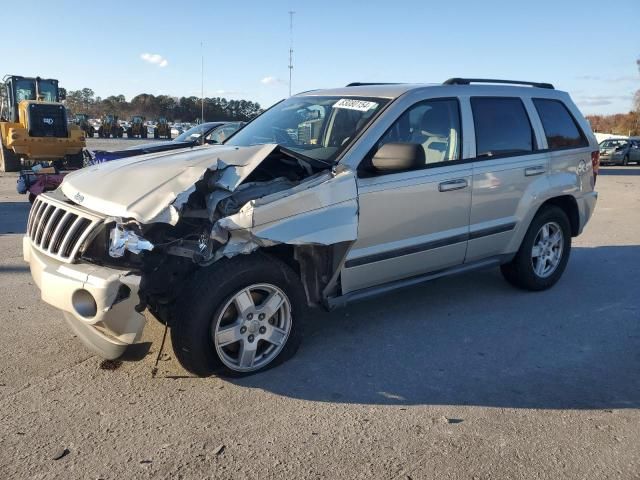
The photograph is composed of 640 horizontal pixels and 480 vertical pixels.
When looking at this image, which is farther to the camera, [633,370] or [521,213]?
[521,213]

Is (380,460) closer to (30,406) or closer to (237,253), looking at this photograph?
(237,253)

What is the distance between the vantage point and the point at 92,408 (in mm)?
3254

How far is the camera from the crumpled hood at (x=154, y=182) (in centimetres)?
330

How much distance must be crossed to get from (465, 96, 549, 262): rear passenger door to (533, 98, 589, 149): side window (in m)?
0.20

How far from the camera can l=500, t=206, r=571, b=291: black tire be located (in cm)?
541

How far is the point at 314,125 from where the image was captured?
462cm

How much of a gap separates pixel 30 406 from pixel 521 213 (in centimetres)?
420

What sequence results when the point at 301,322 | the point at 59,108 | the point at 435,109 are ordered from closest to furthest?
the point at 301,322 < the point at 435,109 < the point at 59,108

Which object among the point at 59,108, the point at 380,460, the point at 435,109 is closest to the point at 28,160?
the point at 59,108

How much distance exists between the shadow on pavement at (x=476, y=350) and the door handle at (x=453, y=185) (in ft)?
3.73

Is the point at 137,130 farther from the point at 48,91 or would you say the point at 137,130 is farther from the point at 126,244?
the point at 126,244

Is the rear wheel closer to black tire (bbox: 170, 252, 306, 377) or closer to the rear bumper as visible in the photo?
the rear bumper

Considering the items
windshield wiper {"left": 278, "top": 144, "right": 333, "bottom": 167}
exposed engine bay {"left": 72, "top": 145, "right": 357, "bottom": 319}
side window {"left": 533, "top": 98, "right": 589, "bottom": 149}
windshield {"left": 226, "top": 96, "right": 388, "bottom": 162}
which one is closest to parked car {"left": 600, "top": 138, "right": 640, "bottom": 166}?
side window {"left": 533, "top": 98, "right": 589, "bottom": 149}

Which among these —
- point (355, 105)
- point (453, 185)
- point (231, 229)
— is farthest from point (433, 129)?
point (231, 229)
